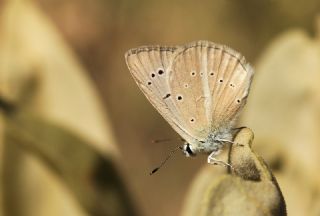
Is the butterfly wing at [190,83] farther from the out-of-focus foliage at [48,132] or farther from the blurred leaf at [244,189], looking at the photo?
the blurred leaf at [244,189]

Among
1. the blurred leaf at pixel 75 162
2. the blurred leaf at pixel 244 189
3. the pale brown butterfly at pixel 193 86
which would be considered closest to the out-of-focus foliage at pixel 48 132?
the blurred leaf at pixel 75 162

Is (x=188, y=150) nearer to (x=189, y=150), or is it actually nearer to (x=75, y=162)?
(x=189, y=150)

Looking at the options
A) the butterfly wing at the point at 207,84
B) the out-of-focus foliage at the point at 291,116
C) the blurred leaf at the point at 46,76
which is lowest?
the out-of-focus foliage at the point at 291,116

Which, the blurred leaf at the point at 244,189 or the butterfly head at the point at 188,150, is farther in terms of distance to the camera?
the butterfly head at the point at 188,150

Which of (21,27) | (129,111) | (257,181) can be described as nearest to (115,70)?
(129,111)

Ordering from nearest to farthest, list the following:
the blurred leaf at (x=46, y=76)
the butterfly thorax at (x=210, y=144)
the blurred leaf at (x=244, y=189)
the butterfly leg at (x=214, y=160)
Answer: the blurred leaf at (x=244, y=189), the butterfly leg at (x=214, y=160), the butterfly thorax at (x=210, y=144), the blurred leaf at (x=46, y=76)

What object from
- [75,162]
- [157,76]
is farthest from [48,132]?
[157,76]

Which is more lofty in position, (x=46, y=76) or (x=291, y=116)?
(x=46, y=76)
